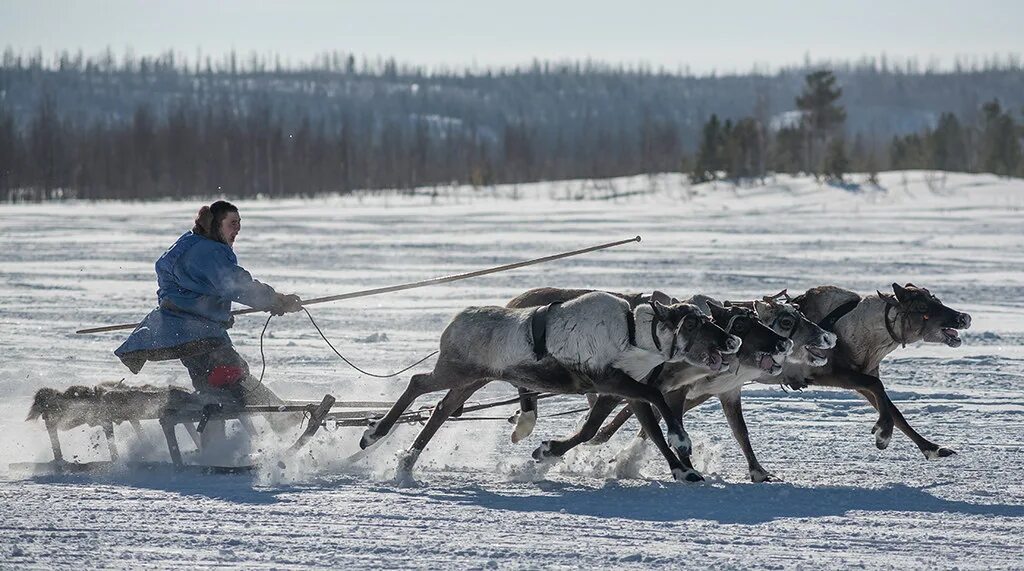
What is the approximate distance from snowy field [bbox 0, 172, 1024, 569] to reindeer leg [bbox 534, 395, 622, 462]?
0.13 m

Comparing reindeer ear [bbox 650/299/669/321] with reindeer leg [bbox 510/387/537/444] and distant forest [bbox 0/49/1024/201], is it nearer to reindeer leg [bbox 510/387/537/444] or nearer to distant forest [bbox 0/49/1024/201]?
reindeer leg [bbox 510/387/537/444]

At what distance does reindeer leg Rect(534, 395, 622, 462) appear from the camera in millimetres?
7941

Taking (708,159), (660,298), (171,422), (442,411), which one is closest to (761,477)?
(660,298)

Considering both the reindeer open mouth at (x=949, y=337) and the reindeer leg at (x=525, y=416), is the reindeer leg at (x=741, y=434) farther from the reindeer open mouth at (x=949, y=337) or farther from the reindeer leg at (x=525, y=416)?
the reindeer open mouth at (x=949, y=337)

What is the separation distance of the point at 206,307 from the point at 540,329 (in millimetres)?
2205

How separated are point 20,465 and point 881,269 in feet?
52.4

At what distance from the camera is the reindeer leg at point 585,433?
794cm

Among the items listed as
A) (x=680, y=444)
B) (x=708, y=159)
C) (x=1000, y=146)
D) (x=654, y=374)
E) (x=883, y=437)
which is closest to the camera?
(x=680, y=444)

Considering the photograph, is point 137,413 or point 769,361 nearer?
point 769,361

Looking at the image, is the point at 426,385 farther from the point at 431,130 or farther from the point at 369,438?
the point at 431,130

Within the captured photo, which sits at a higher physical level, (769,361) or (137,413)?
(769,361)

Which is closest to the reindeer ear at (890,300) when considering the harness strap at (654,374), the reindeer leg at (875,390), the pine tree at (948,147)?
the reindeer leg at (875,390)

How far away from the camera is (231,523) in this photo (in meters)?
6.35

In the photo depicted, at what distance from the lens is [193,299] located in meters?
8.23
